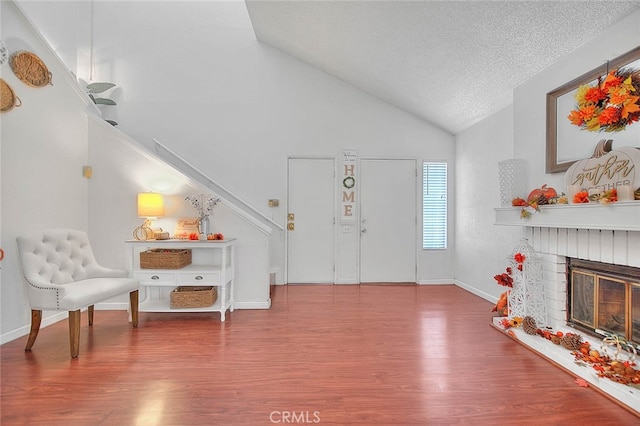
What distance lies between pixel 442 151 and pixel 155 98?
4.75 meters

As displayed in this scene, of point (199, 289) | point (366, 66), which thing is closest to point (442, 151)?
point (366, 66)

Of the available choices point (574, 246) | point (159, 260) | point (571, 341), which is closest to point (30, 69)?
point (159, 260)

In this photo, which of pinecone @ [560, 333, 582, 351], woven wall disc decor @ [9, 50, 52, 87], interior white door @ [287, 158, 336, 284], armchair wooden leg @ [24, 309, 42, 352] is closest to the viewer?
pinecone @ [560, 333, 582, 351]

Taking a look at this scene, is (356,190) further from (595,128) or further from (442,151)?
(595,128)

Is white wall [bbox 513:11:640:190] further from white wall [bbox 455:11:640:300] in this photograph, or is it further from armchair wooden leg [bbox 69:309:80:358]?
armchair wooden leg [bbox 69:309:80:358]

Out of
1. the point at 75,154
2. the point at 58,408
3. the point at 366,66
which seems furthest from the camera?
the point at 366,66

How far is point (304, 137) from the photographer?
5.34 m

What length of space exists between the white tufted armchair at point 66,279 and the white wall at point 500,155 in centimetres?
409

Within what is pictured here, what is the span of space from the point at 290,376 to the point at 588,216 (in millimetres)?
2371

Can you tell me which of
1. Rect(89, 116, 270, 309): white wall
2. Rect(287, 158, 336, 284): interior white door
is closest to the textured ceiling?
Rect(287, 158, 336, 284): interior white door

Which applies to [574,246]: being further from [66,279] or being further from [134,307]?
[66,279]

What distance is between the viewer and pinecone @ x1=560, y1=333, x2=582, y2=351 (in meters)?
2.49

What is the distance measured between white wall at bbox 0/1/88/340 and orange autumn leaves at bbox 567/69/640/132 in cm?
469

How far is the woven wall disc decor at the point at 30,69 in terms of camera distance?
2.86 meters
